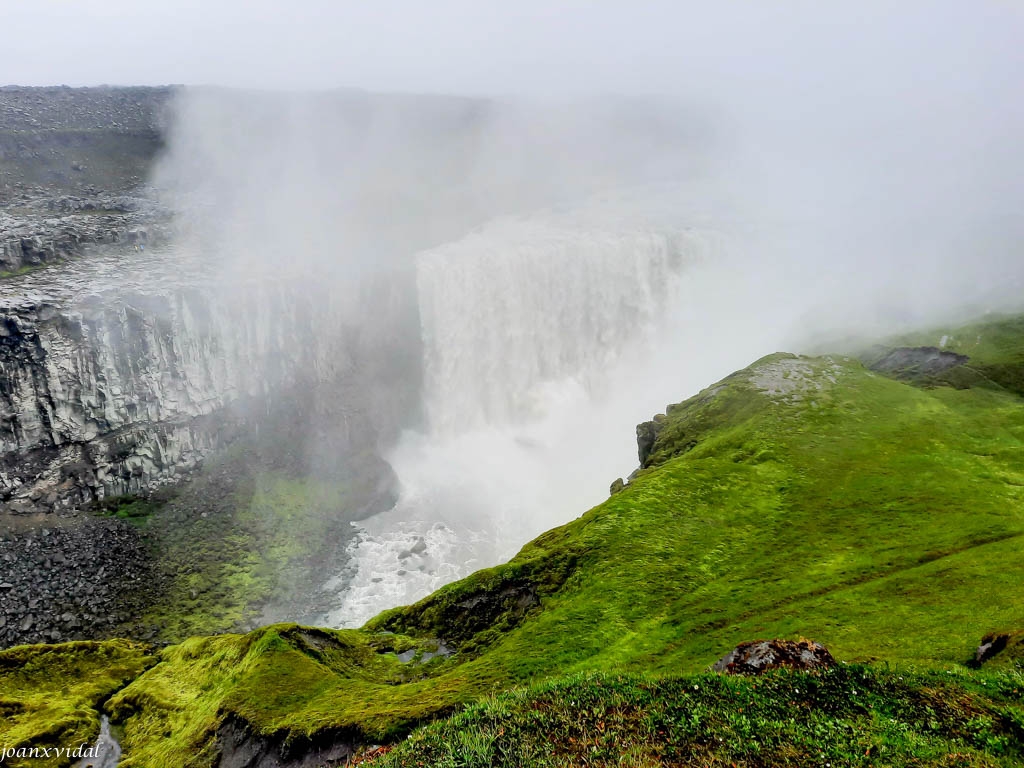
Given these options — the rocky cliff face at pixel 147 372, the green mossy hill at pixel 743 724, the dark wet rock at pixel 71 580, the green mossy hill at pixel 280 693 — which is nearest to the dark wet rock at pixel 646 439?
the green mossy hill at pixel 280 693

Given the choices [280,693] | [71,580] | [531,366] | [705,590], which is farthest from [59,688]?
[531,366]

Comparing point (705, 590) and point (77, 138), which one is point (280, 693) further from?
→ point (77, 138)

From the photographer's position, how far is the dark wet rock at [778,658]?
530 inches

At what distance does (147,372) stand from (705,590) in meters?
61.2

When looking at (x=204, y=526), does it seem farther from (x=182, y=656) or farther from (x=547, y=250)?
(x=547, y=250)

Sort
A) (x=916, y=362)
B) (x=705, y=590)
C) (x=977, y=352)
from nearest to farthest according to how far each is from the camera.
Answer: (x=705, y=590) → (x=977, y=352) → (x=916, y=362)

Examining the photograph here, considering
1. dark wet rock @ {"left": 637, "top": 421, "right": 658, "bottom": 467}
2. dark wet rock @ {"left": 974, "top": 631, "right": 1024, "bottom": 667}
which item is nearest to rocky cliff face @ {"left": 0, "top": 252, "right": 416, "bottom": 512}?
dark wet rock @ {"left": 637, "top": 421, "right": 658, "bottom": 467}

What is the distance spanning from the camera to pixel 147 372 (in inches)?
2340

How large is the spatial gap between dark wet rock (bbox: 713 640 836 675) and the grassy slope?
174 cm

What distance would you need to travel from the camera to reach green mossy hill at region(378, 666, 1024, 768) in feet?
33.1

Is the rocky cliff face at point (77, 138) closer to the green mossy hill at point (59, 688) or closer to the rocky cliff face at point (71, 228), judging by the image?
the rocky cliff face at point (71, 228)

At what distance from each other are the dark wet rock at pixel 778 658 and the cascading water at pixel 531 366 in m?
48.5

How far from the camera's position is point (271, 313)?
229 feet

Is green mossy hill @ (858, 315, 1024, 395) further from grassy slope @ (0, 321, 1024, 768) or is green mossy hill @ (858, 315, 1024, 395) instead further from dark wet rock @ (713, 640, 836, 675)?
dark wet rock @ (713, 640, 836, 675)
